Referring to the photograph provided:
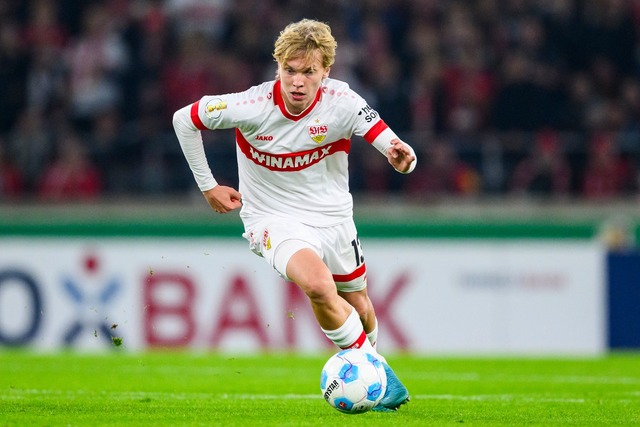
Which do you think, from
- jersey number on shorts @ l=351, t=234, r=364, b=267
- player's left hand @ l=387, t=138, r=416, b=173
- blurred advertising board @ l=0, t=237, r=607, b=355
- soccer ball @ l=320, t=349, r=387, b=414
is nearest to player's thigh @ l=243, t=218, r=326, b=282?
jersey number on shorts @ l=351, t=234, r=364, b=267

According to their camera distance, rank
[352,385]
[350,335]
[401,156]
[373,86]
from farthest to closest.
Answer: [373,86] < [350,335] < [401,156] < [352,385]

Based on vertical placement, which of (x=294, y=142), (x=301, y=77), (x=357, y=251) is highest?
(x=301, y=77)

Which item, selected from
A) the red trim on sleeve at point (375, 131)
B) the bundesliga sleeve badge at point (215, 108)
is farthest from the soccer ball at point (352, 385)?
the bundesliga sleeve badge at point (215, 108)

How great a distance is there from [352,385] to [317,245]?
100 cm

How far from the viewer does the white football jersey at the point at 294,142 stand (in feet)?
24.3

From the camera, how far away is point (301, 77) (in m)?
7.16

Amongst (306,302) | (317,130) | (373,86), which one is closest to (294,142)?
(317,130)

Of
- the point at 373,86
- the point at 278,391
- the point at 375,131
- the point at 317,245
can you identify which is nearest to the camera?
the point at 375,131

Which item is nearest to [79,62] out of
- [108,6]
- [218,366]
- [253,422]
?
[108,6]

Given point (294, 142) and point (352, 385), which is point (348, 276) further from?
point (352, 385)

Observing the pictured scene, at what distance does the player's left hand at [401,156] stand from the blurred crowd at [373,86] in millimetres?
8212

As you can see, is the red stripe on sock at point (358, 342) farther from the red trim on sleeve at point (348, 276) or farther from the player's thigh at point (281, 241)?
the red trim on sleeve at point (348, 276)

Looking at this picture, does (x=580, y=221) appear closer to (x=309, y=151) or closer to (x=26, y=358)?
(x=26, y=358)

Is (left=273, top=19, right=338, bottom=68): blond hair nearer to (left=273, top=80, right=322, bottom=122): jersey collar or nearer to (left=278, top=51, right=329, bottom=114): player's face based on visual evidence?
(left=278, top=51, right=329, bottom=114): player's face
